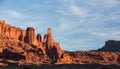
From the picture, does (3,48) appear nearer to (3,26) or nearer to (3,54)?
(3,54)

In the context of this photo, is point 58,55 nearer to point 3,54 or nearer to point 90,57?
point 90,57

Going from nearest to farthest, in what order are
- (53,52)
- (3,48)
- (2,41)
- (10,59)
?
(10,59), (3,48), (2,41), (53,52)

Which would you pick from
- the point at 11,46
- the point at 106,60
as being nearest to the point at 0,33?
the point at 11,46

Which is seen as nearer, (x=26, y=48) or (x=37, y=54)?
(x=37, y=54)

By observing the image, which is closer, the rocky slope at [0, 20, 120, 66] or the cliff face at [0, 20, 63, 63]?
the rocky slope at [0, 20, 120, 66]

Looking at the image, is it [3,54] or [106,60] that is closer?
[3,54]

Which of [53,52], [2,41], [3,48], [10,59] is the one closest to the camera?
[10,59]

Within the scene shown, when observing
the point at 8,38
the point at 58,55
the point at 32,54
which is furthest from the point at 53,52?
the point at 32,54

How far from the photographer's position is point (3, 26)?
197 metres

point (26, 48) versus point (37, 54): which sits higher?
point (26, 48)

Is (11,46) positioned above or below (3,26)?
below

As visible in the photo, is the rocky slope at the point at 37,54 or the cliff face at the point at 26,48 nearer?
the rocky slope at the point at 37,54

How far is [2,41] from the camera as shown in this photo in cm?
17700

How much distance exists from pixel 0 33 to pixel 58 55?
33.0 m
